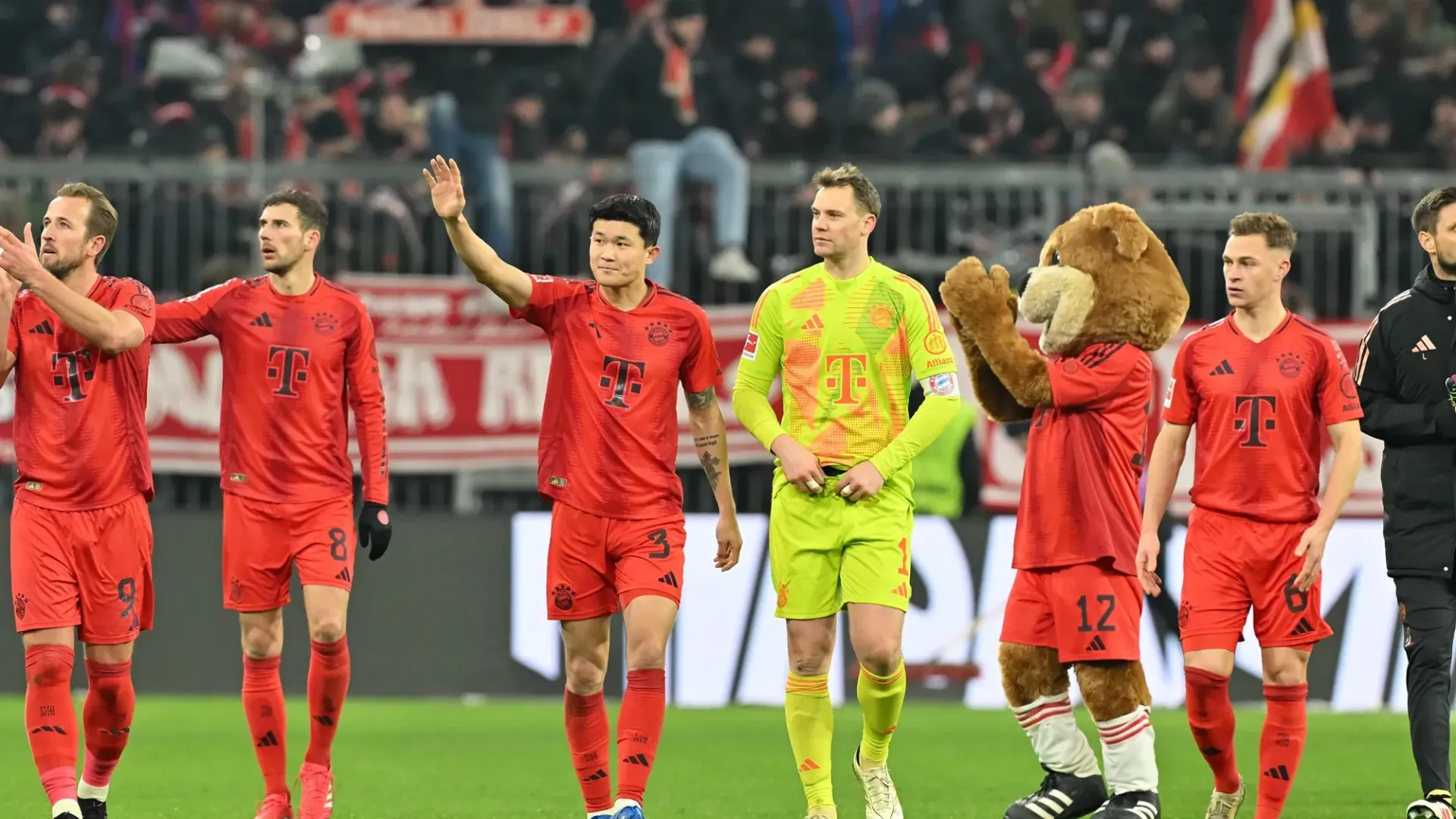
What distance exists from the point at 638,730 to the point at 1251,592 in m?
2.26

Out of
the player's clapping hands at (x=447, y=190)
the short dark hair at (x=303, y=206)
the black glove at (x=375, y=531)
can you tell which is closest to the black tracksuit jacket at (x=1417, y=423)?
the player's clapping hands at (x=447, y=190)

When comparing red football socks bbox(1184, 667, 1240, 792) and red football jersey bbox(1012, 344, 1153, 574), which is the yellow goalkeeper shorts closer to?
red football jersey bbox(1012, 344, 1153, 574)

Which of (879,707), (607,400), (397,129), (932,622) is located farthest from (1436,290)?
(397,129)

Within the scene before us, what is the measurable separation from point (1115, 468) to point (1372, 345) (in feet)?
4.62

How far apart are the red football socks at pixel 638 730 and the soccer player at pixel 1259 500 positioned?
1.80m

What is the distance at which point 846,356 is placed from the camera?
24.4 ft

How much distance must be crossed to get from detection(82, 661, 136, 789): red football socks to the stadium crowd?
6.23m

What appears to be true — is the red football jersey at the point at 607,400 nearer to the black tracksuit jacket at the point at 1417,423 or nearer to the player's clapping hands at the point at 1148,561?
the player's clapping hands at the point at 1148,561

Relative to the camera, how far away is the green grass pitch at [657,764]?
8406mm

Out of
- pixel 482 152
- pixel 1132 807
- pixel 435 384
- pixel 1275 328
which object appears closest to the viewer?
pixel 1132 807

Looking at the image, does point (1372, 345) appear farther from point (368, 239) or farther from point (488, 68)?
point (488, 68)

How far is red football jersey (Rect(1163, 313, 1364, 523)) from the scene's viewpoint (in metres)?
7.24

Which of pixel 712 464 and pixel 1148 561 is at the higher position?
pixel 712 464

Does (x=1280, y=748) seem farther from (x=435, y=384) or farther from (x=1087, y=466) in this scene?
(x=435, y=384)
